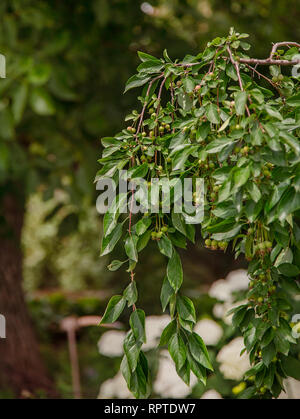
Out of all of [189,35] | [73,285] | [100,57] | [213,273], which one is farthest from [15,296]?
[73,285]

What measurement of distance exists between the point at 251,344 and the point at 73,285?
512 cm

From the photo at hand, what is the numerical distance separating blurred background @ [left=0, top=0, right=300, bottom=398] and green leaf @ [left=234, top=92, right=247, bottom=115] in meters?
0.92

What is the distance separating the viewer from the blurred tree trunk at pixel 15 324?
219 cm

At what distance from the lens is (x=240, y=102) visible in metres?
0.57

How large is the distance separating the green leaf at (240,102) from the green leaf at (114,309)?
0.31 meters

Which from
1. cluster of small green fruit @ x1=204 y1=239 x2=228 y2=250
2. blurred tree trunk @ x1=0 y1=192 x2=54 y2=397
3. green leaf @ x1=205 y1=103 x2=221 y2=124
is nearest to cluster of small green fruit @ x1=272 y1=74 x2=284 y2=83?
green leaf @ x1=205 y1=103 x2=221 y2=124

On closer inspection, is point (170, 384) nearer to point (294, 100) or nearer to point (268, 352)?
point (268, 352)

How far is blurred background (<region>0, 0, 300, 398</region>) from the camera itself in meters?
1.53

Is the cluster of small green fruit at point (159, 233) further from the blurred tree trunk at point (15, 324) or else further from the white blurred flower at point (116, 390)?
the blurred tree trunk at point (15, 324)

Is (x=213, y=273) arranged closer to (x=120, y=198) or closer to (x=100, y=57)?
(x=100, y=57)

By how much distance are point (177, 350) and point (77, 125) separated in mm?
1531

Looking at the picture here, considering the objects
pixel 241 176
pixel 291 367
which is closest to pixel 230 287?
pixel 291 367

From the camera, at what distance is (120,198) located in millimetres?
648

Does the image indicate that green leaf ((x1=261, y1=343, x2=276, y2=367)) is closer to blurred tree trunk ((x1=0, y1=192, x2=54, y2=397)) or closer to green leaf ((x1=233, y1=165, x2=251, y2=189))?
green leaf ((x1=233, y1=165, x2=251, y2=189))
